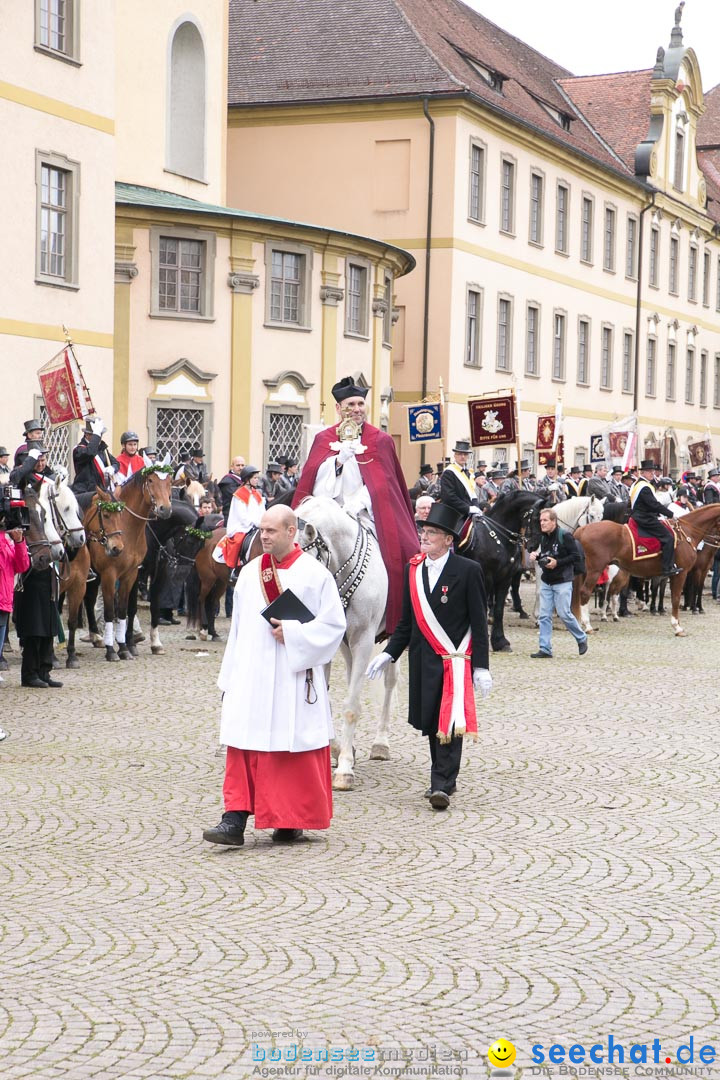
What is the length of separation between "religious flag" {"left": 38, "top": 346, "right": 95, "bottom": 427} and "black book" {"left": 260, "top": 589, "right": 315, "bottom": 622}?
1210 cm

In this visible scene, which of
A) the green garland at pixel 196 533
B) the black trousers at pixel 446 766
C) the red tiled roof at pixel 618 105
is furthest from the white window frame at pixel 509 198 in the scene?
the black trousers at pixel 446 766

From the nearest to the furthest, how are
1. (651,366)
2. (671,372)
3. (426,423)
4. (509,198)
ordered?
(426,423)
(509,198)
(651,366)
(671,372)

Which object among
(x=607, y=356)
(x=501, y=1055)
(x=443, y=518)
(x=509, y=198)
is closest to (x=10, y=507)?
(x=443, y=518)

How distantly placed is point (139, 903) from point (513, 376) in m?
36.9

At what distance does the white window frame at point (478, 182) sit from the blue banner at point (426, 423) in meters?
15.0

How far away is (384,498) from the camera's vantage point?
1037 cm

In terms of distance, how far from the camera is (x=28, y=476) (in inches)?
546

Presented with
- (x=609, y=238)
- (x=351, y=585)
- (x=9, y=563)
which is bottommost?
(x=9, y=563)

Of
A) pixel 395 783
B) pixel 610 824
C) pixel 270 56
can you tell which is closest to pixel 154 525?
pixel 395 783

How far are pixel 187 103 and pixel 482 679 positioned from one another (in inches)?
1125

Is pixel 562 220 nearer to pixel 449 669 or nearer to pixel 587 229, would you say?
pixel 587 229

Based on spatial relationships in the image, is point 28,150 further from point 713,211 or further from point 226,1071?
point 713,211

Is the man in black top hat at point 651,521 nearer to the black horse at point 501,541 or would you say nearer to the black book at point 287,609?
the black horse at point 501,541

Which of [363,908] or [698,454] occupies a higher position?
[698,454]
